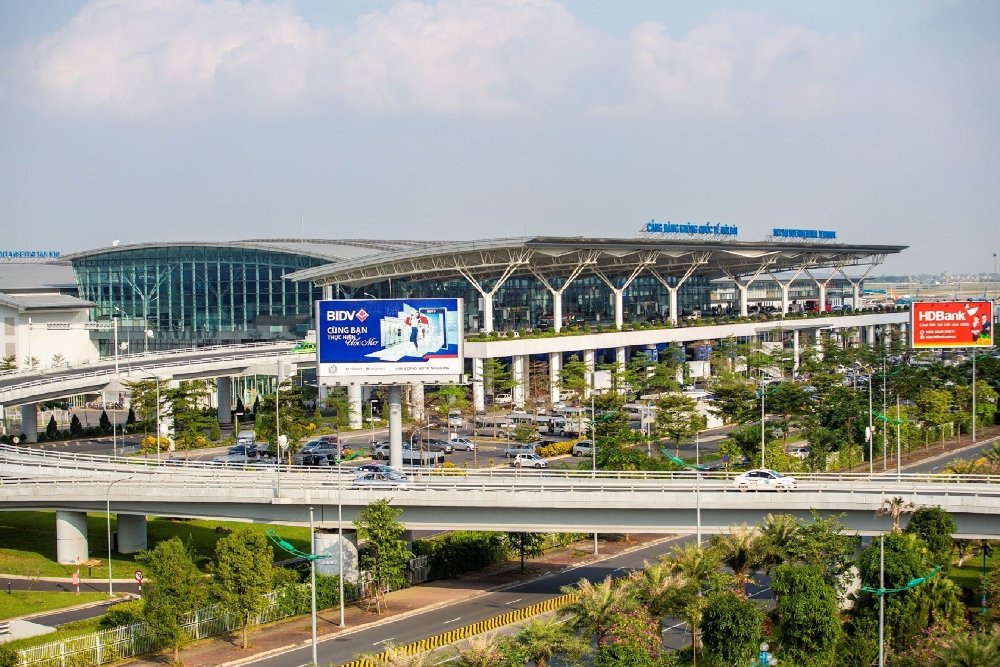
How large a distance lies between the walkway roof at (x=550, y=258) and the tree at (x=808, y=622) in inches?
2544

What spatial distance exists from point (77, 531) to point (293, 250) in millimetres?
64923

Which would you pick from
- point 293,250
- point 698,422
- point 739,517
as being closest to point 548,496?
point 739,517

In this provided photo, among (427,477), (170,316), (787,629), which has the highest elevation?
(170,316)

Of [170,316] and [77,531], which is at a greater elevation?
[170,316]

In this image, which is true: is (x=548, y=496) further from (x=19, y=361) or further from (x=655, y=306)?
(x=655, y=306)

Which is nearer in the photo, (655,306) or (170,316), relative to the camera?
(170,316)

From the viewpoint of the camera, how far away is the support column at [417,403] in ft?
313

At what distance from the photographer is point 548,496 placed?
4859 centimetres

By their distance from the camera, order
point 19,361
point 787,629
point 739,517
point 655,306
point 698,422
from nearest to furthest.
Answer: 1. point 787,629
2. point 739,517
3. point 698,422
4. point 19,361
5. point 655,306

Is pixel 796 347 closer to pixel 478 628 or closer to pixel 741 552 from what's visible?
pixel 741 552

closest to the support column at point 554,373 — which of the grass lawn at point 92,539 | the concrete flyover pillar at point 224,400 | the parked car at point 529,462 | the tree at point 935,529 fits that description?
the concrete flyover pillar at point 224,400

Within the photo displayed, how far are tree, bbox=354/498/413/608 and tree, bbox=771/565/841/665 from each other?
52.5 ft

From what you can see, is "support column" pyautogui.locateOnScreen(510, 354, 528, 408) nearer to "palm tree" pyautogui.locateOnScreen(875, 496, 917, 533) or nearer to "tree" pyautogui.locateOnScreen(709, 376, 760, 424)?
"tree" pyautogui.locateOnScreen(709, 376, 760, 424)

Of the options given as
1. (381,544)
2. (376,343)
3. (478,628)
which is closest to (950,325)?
(376,343)
